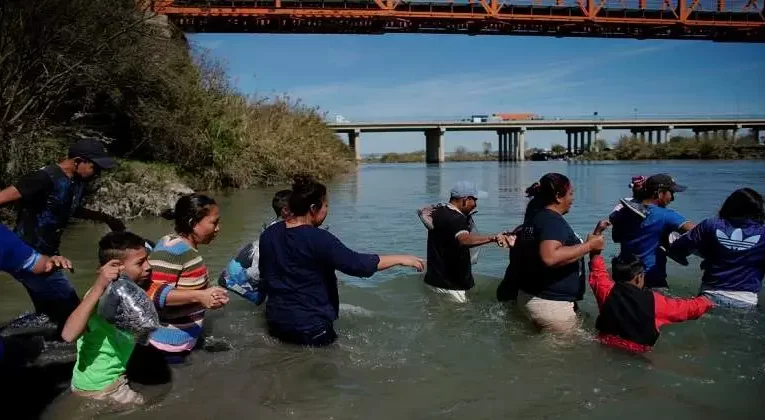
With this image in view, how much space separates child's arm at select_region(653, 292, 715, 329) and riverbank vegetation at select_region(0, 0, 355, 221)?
32.5 feet

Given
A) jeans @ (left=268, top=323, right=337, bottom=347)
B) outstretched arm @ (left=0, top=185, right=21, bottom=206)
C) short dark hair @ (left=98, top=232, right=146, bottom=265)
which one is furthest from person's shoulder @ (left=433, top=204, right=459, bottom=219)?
outstretched arm @ (left=0, top=185, right=21, bottom=206)

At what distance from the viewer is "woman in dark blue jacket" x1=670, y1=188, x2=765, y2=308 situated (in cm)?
502

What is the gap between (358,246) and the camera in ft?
35.7

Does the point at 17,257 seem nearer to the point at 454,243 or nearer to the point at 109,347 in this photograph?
the point at 109,347

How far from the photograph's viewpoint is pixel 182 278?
3.87m

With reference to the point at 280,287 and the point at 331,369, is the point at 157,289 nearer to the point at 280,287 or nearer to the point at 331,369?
the point at 280,287

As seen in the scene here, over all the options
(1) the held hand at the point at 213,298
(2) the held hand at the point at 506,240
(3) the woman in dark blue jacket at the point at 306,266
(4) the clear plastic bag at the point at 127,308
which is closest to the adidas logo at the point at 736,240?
(2) the held hand at the point at 506,240

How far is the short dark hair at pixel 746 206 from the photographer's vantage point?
4.95 metres

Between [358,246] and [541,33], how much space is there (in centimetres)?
5304

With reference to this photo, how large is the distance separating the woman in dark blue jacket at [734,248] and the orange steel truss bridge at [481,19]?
4157 centimetres

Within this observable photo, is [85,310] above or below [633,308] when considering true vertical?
above

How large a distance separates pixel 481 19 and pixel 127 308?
5580 centimetres

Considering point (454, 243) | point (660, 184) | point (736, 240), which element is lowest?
point (454, 243)

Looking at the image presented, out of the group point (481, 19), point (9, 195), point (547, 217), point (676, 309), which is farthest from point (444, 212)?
point (481, 19)
